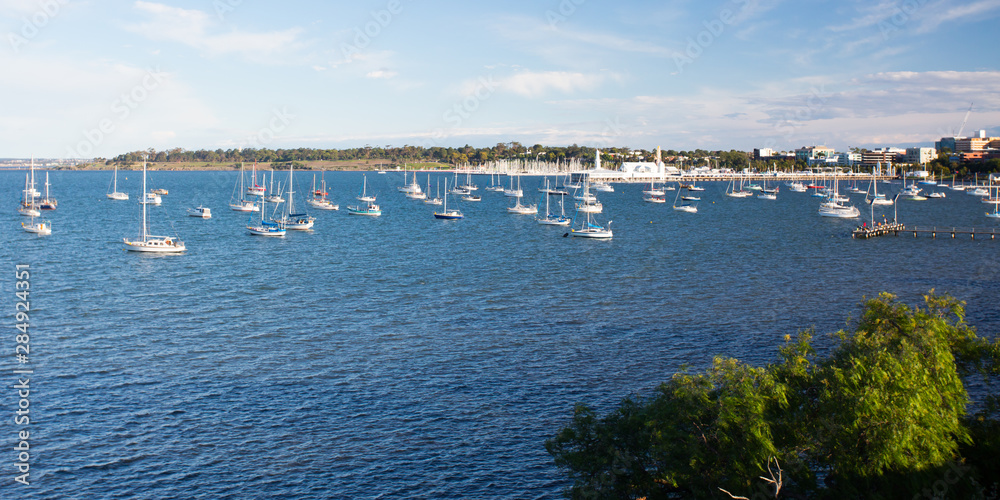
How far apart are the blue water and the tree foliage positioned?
9157 millimetres

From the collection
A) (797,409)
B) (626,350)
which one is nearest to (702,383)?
(797,409)

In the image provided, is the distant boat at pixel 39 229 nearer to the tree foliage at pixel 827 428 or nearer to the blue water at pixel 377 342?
the blue water at pixel 377 342

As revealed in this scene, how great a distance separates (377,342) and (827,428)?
39.7 m

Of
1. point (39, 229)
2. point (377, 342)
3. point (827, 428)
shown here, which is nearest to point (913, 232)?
point (377, 342)

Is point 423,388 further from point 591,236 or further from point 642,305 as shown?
point 591,236

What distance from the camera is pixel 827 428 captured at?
2486 centimetres

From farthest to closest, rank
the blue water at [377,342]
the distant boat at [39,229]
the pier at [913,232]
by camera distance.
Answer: the pier at [913,232], the distant boat at [39,229], the blue water at [377,342]

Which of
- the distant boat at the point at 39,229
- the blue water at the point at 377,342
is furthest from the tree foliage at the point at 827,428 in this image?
the distant boat at the point at 39,229

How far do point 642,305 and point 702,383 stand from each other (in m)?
45.8

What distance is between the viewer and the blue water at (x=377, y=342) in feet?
123

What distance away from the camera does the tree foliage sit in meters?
23.6

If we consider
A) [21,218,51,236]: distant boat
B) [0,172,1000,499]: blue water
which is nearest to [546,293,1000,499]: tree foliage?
[0,172,1000,499]: blue water

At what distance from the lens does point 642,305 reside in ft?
238

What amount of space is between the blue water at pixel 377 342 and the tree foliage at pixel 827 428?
916 cm
